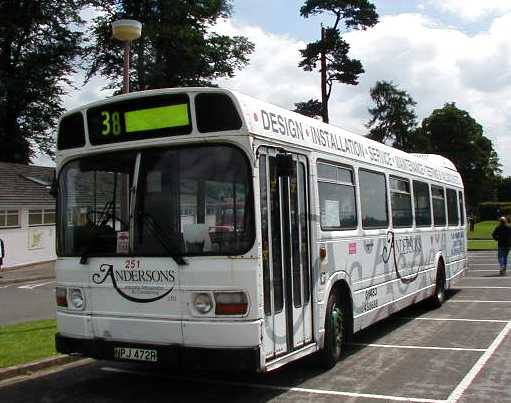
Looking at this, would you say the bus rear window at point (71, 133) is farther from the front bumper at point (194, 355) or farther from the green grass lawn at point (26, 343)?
the green grass lawn at point (26, 343)

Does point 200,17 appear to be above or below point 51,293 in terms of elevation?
above

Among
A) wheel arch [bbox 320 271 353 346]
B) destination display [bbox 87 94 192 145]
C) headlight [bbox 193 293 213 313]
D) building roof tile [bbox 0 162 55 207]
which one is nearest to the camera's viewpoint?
headlight [bbox 193 293 213 313]

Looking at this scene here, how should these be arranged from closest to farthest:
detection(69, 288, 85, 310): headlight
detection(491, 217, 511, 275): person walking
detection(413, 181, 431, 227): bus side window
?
detection(69, 288, 85, 310): headlight
detection(413, 181, 431, 227): bus side window
detection(491, 217, 511, 275): person walking

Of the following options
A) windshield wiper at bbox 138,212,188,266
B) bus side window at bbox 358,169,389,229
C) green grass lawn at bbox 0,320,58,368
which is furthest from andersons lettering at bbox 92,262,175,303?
bus side window at bbox 358,169,389,229

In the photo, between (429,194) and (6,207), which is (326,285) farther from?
(6,207)

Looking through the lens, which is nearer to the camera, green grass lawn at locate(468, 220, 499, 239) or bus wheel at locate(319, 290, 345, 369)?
bus wheel at locate(319, 290, 345, 369)

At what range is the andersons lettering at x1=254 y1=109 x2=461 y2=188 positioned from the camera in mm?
6891

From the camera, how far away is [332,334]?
787cm

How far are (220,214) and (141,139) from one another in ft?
4.04

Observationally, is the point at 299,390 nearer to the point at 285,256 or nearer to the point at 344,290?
the point at 285,256

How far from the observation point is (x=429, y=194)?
43.1 feet

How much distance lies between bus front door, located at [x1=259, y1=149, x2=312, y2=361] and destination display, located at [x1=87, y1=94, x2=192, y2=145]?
0.96 meters

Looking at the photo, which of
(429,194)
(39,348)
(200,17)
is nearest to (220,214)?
(39,348)

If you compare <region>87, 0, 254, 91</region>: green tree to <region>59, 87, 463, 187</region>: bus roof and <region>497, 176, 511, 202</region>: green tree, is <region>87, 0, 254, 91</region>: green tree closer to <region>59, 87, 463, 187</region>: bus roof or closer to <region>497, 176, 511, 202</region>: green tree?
<region>59, 87, 463, 187</region>: bus roof
